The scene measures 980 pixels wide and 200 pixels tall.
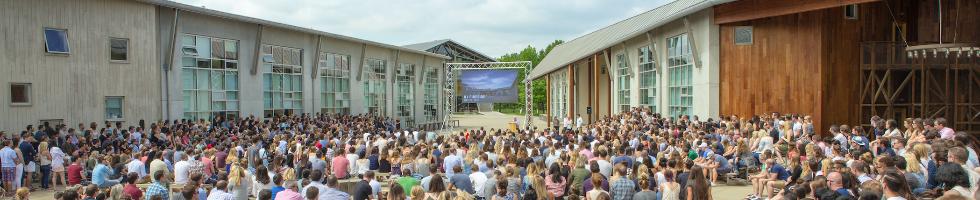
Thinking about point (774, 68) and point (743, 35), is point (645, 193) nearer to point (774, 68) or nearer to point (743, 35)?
point (774, 68)

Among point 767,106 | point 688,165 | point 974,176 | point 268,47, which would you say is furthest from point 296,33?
point 974,176

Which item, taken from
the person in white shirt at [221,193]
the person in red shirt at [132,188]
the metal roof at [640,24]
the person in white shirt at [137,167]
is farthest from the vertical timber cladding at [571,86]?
the person in white shirt at [221,193]

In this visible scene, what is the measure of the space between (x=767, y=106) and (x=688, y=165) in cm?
1134

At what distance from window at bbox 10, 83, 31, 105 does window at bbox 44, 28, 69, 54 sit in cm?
113

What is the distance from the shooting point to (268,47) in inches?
1120

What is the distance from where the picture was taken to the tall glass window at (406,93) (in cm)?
4211

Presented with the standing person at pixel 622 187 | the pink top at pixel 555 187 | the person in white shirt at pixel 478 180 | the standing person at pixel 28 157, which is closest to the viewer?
the standing person at pixel 622 187

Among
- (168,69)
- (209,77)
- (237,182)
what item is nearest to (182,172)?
(237,182)

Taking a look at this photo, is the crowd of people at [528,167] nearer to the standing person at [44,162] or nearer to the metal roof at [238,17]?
the standing person at [44,162]

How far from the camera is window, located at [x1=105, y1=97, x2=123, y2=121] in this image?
812 inches

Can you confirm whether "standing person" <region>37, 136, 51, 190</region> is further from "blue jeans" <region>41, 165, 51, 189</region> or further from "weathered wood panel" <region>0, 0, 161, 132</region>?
"weathered wood panel" <region>0, 0, 161, 132</region>

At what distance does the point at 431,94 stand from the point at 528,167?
122ft

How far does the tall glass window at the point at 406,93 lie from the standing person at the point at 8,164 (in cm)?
2774

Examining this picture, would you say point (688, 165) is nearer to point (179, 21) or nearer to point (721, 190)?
point (721, 190)
